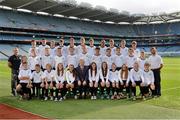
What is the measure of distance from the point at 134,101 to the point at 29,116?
3.34 m

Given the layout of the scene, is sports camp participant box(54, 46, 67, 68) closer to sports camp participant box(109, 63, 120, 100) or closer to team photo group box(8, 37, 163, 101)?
team photo group box(8, 37, 163, 101)

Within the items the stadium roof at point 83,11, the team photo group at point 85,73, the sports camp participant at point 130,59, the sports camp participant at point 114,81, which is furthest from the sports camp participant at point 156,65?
the stadium roof at point 83,11

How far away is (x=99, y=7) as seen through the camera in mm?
53188

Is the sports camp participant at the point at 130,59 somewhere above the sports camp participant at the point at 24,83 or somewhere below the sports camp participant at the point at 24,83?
above

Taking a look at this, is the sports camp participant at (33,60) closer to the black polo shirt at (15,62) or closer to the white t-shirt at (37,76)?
the white t-shirt at (37,76)

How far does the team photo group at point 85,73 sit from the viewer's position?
376 inches

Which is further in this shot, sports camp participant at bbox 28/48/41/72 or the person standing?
the person standing

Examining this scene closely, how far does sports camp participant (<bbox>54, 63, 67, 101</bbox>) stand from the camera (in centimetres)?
942

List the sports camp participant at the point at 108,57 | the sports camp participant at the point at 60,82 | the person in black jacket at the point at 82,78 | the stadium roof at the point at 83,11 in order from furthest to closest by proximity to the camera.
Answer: the stadium roof at the point at 83,11
the sports camp participant at the point at 108,57
the person in black jacket at the point at 82,78
the sports camp participant at the point at 60,82

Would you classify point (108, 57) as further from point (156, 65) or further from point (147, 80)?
point (156, 65)

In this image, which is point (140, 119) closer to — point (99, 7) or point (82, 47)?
point (82, 47)

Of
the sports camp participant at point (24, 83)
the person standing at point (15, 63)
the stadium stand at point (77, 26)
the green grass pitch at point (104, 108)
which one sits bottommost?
the green grass pitch at point (104, 108)

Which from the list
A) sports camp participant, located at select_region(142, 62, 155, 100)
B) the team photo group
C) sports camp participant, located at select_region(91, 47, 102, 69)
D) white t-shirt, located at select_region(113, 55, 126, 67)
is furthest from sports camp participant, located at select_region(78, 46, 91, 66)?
sports camp participant, located at select_region(142, 62, 155, 100)

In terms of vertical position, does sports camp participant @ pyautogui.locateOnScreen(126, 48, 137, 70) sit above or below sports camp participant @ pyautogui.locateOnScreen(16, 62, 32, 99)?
above
